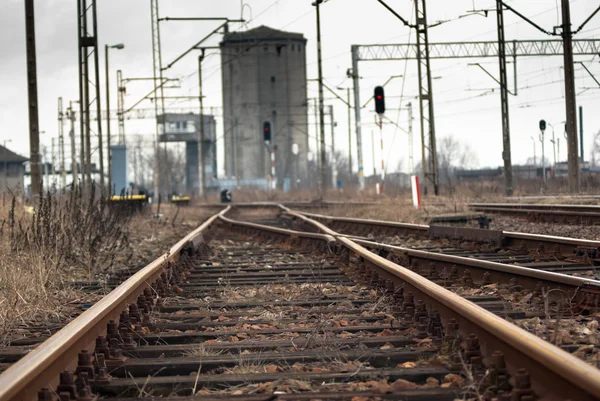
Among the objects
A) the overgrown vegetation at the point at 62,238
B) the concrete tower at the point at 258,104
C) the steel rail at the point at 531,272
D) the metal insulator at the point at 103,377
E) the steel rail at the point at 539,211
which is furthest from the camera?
the concrete tower at the point at 258,104

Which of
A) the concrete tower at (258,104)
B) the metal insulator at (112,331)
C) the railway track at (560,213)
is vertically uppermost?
the concrete tower at (258,104)

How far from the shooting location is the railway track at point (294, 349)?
150 inches

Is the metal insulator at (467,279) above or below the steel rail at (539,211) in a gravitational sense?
below

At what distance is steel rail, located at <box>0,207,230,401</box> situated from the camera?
11.6 ft

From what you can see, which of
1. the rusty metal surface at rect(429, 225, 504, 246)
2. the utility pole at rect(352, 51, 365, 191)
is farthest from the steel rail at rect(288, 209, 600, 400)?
the utility pole at rect(352, 51, 365, 191)

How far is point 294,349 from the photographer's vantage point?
5.08m

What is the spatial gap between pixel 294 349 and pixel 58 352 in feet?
4.94

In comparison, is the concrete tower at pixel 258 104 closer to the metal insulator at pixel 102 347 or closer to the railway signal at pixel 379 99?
the railway signal at pixel 379 99

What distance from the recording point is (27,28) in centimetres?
1712

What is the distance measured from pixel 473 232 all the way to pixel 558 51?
4013cm

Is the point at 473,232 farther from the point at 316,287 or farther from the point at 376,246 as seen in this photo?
the point at 316,287

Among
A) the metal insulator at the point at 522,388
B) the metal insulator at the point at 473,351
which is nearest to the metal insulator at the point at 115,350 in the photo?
the metal insulator at the point at 473,351

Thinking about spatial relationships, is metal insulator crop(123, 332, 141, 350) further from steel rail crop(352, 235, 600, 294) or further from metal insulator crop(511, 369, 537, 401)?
steel rail crop(352, 235, 600, 294)

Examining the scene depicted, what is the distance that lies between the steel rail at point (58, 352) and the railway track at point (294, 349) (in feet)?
0.04
